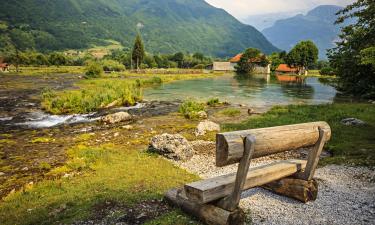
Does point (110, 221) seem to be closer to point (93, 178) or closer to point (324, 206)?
point (93, 178)

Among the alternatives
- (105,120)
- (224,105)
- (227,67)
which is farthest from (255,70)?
(105,120)

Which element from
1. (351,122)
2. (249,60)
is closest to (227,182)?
(351,122)

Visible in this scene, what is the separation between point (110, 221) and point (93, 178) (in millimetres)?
4139

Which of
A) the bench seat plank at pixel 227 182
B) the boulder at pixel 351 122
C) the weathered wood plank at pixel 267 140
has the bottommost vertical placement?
the boulder at pixel 351 122

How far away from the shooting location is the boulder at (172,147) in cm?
1516

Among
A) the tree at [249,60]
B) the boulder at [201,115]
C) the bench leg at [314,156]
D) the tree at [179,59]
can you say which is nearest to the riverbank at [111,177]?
the bench leg at [314,156]

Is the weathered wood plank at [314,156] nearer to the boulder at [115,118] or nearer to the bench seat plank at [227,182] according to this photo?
the bench seat plank at [227,182]

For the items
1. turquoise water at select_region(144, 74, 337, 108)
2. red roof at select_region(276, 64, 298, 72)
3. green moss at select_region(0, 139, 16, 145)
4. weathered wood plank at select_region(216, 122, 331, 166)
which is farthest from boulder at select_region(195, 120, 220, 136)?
red roof at select_region(276, 64, 298, 72)

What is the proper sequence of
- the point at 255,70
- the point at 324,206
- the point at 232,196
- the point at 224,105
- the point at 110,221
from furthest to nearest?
the point at 255,70 < the point at 224,105 < the point at 324,206 < the point at 110,221 < the point at 232,196

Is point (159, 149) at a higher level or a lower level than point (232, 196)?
lower

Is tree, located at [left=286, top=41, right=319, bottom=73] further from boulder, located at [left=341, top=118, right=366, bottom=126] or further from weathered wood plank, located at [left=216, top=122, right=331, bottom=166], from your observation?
weathered wood plank, located at [left=216, top=122, right=331, bottom=166]

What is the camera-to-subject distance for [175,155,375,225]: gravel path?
8.04 metres

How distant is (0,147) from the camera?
60.8ft

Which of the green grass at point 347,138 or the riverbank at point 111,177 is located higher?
the green grass at point 347,138
